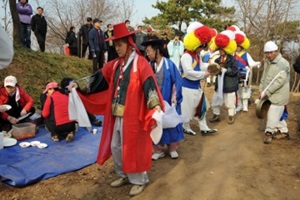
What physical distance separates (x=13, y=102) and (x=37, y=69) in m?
2.66

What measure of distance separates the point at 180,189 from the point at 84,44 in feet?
30.4

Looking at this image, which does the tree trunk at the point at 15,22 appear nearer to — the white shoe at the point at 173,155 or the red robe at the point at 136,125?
the white shoe at the point at 173,155

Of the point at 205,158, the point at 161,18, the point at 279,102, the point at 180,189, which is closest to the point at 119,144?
the point at 180,189

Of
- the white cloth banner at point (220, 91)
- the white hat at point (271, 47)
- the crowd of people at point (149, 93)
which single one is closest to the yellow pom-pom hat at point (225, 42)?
the crowd of people at point (149, 93)

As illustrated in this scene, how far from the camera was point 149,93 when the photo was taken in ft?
11.3

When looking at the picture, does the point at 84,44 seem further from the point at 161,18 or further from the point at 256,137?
the point at 161,18

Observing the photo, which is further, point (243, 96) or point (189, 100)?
point (243, 96)

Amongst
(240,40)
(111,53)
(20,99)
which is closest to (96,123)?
(20,99)

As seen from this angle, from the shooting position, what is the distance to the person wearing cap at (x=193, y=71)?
5.44 meters

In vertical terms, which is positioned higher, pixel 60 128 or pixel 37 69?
pixel 37 69

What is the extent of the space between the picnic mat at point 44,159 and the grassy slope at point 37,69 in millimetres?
2271

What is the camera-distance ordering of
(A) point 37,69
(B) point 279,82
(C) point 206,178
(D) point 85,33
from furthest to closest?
1. (D) point 85,33
2. (A) point 37,69
3. (B) point 279,82
4. (C) point 206,178

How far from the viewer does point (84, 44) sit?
472 inches

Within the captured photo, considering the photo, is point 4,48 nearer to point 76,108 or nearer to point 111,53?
point 76,108
